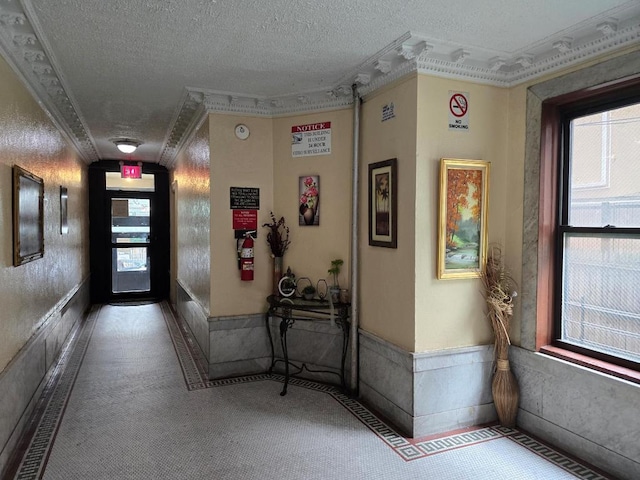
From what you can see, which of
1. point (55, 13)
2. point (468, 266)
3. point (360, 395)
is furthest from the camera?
point (360, 395)

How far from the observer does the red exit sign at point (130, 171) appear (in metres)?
7.30

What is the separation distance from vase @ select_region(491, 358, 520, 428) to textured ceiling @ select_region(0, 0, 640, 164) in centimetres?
206

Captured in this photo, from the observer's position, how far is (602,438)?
8.25 feet

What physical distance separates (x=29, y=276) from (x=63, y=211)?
1803 mm

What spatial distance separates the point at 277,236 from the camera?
399 centimetres

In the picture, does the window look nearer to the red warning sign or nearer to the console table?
the red warning sign

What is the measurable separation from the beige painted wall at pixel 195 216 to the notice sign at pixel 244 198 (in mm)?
221

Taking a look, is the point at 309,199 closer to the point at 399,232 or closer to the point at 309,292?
the point at 309,292

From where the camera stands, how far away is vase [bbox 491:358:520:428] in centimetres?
300

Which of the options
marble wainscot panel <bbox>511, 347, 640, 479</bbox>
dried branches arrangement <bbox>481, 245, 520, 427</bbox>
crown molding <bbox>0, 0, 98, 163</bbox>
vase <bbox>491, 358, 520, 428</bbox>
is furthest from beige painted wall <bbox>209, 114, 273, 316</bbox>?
marble wainscot panel <bbox>511, 347, 640, 479</bbox>

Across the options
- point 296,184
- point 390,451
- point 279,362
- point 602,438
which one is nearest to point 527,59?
point 296,184

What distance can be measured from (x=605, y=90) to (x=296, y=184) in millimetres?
2411

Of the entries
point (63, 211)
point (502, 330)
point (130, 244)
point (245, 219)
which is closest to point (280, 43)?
point (245, 219)

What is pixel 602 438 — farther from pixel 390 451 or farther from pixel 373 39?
pixel 373 39
